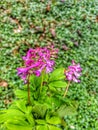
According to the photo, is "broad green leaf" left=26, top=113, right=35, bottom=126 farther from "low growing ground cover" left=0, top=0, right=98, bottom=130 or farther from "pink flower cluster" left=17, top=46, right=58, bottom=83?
"low growing ground cover" left=0, top=0, right=98, bottom=130

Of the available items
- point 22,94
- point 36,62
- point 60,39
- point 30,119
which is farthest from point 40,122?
point 60,39

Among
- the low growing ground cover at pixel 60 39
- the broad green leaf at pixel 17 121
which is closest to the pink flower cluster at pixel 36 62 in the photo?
the broad green leaf at pixel 17 121

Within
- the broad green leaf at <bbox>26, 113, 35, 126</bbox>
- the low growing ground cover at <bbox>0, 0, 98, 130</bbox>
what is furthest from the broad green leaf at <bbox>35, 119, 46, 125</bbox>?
the low growing ground cover at <bbox>0, 0, 98, 130</bbox>

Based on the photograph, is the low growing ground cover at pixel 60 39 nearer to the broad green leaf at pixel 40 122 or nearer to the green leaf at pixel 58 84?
the green leaf at pixel 58 84

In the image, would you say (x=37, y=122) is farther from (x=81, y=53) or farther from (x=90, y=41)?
(x=90, y=41)

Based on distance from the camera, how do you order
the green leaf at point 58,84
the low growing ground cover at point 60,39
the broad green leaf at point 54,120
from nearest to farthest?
1. the broad green leaf at point 54,120
2. the green leaf at point 58,84
3. the low growing ground cover at point 60,39

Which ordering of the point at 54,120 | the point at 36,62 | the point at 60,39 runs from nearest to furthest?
1. the point at 36,62
2. the point at 54,120
3. the point at 60,39

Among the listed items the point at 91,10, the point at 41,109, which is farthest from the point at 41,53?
the point at 91,10

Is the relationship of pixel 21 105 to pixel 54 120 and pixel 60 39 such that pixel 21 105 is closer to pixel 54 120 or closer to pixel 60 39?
pixel 54 120
